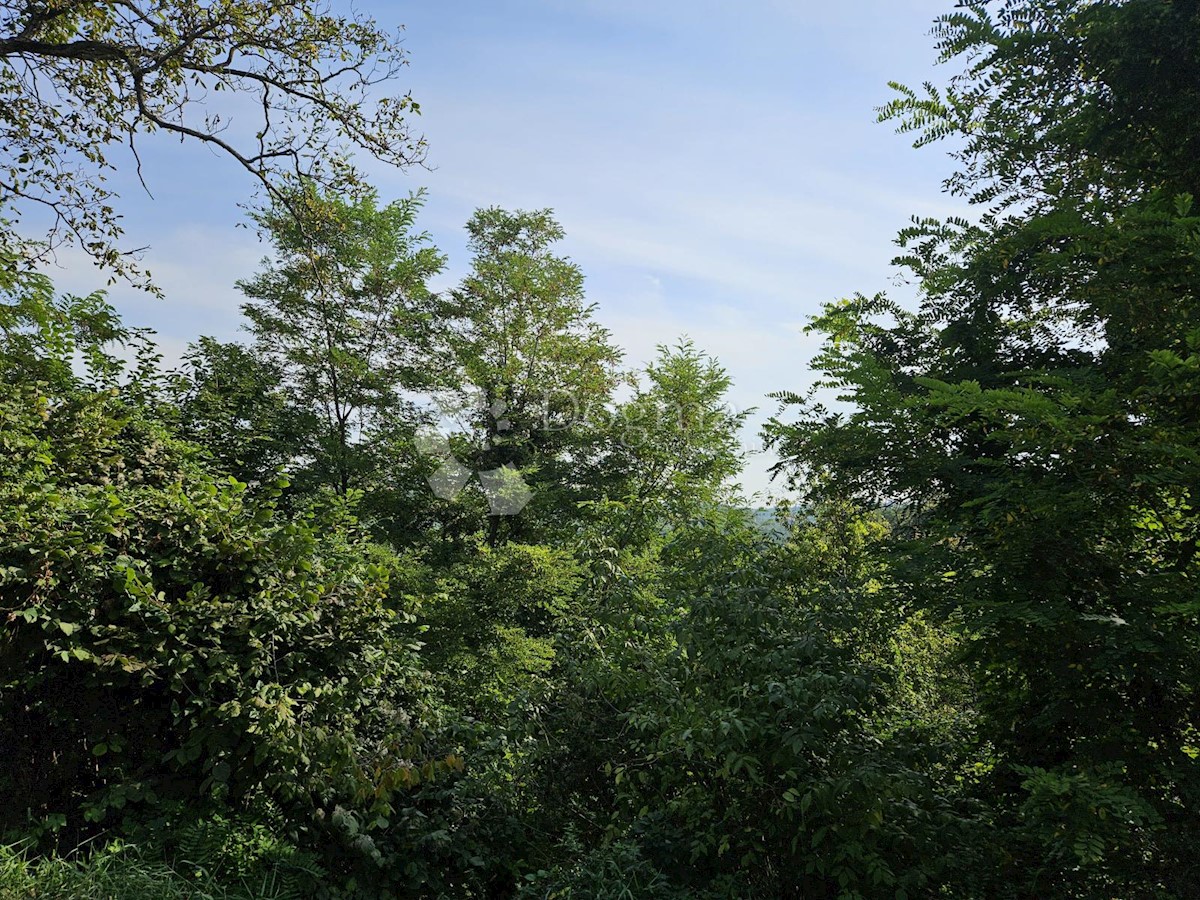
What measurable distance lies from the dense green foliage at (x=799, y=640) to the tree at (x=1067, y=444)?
2 cm

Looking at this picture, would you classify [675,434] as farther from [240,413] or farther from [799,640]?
[799,640]

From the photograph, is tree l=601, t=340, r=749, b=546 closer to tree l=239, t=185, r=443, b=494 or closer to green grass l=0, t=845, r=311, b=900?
tree l=239, t=185, r=443, b=494

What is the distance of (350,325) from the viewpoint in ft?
52.6

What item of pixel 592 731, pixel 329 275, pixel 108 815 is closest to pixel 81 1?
pixel 108 815

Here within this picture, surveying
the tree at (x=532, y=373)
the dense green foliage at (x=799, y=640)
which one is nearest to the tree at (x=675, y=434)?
the tree at (x=532, y=373)

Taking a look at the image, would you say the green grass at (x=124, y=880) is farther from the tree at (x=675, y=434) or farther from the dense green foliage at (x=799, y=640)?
the tree at (x=675, y=434)

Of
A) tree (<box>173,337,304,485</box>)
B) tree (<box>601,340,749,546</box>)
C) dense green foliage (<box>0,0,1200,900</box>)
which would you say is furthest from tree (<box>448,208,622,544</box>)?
dense green foliage (<box>0,0,1200,900</box>)

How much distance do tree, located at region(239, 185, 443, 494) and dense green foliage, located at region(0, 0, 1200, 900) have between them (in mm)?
10205

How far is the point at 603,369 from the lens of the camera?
18016 millimetres

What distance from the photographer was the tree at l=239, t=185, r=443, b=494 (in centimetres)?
1582

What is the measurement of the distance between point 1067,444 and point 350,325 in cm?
1514

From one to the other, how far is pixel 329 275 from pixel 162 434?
10663 millimetres

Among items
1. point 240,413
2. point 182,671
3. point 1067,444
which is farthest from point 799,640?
point 240,413

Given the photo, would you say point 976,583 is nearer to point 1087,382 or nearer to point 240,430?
point 1087,382
